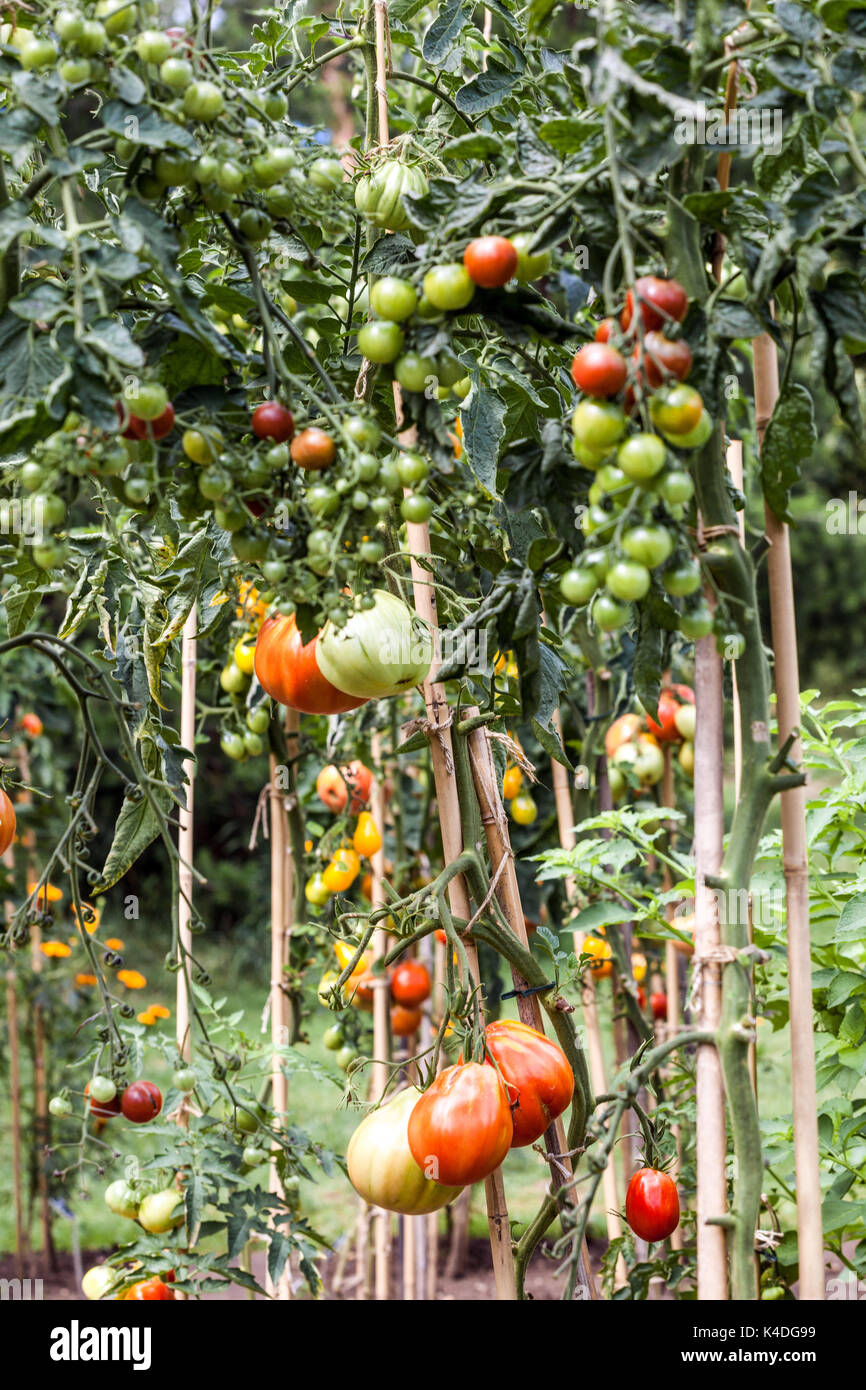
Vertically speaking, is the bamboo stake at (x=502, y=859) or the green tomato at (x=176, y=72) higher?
the green tomato at (x=176, y=72)

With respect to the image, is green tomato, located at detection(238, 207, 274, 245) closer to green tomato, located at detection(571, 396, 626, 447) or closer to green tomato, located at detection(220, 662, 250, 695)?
green tomato, located at detection(571, 396, 626, 447)

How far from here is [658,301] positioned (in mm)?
629

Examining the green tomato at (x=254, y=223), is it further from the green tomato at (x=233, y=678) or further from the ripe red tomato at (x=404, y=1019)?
the ripe red tomato at (x=404, y=1019)

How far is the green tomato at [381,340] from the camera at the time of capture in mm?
719

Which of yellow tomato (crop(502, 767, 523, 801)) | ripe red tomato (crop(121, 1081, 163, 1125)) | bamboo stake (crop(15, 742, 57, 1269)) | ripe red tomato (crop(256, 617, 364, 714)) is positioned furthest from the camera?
bamboo stake (crop(15, 742, 57, 1269))

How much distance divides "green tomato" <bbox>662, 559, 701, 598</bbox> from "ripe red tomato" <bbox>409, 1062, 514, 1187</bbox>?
40 cm

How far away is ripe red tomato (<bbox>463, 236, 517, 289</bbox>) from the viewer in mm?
669

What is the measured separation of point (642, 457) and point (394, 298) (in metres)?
0.20

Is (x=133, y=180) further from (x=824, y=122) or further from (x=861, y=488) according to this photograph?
(x=861, y=488)

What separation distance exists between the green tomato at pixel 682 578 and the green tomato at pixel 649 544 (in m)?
0.05

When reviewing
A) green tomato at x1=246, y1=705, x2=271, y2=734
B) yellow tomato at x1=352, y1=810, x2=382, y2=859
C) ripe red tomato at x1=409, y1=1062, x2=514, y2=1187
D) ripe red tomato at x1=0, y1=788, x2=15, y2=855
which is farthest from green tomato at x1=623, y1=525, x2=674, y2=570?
yellow tomato at x1=352, y1=810, x2=382, y2=859

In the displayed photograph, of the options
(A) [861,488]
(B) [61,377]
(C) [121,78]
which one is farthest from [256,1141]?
(A) [861,488]

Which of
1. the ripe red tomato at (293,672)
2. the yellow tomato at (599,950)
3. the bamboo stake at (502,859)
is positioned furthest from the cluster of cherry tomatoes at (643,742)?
the ripe red tomato at (293,672)

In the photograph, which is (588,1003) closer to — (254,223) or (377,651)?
(377,651)
